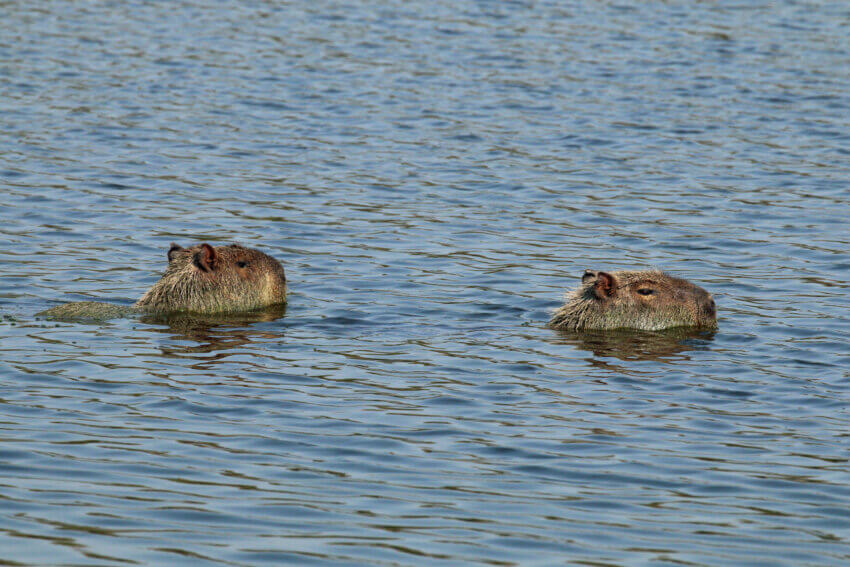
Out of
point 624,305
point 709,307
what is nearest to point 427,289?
point 624,305

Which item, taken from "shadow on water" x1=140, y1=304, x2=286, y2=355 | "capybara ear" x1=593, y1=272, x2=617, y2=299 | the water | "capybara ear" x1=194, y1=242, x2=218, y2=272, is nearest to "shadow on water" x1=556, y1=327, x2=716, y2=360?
the water

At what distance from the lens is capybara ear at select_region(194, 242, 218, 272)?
15.9 metres

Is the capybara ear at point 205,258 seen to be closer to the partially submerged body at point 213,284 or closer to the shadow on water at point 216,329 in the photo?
the partially submerged body at point 213,284

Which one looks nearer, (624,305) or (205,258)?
(624,305)

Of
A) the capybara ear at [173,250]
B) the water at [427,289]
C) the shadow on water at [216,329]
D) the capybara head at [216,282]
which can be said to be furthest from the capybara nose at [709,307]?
the capybara ear at [173,250]

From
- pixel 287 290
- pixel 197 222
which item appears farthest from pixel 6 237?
pixel 287 290

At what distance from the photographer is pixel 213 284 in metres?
→ 16.0

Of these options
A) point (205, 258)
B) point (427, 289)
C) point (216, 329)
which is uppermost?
point (205, 258)

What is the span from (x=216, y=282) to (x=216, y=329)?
84 centimetres

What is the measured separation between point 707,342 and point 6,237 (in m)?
9.83

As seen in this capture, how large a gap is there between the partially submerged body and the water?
0.36m

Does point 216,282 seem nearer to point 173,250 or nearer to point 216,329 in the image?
point 173,250

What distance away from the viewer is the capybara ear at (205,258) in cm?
1591

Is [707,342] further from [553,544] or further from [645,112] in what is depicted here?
[645,112]
